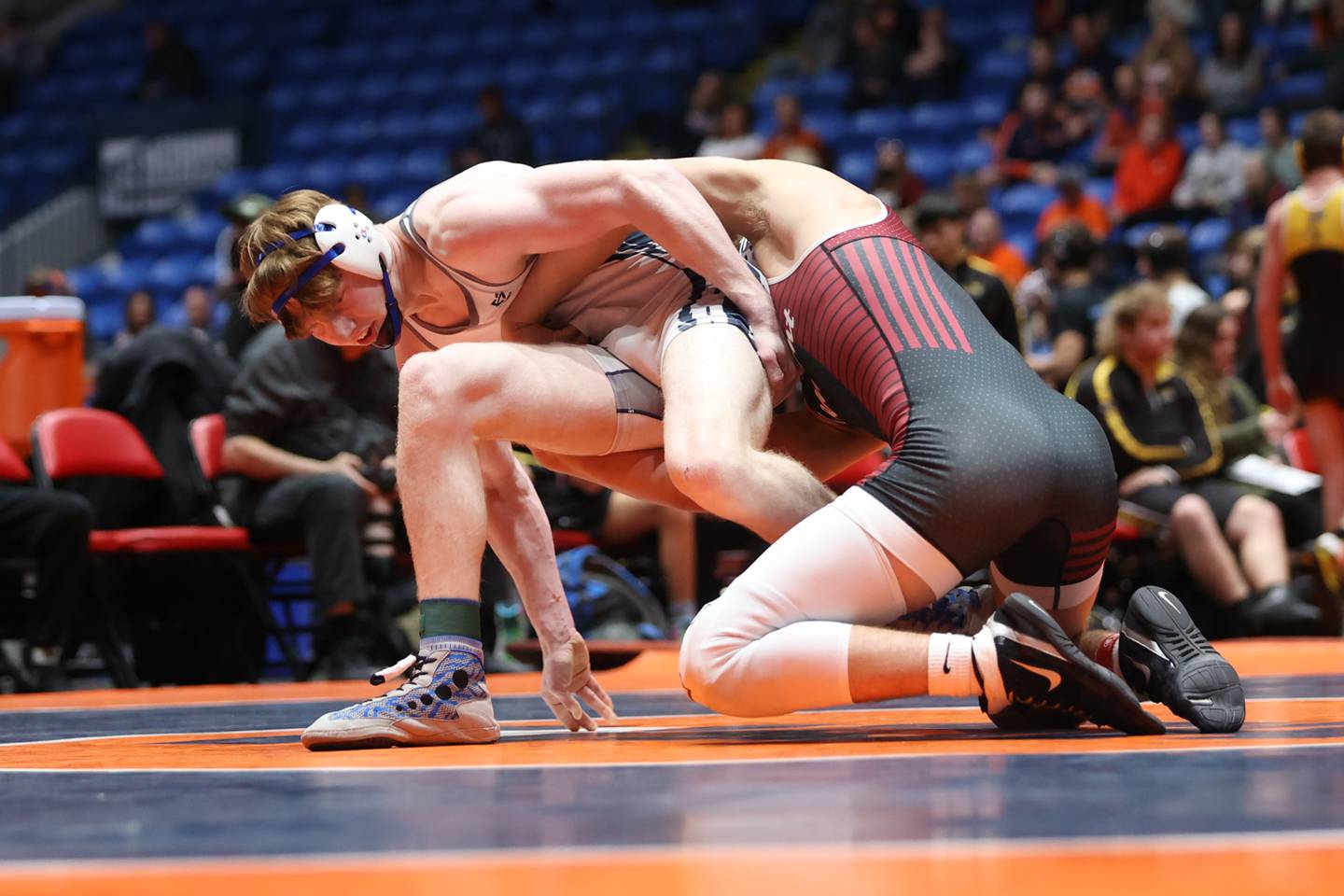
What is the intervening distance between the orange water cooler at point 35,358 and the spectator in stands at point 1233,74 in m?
6.62

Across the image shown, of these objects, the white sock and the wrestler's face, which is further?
the wrestler's face

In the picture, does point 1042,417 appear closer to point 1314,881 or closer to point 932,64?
point 1314,881

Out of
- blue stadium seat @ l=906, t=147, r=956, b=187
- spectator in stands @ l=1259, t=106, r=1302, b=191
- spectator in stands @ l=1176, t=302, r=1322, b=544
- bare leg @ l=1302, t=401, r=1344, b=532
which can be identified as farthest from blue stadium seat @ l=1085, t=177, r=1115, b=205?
bare leg @ l=1302, t=401, r=1344, b=532

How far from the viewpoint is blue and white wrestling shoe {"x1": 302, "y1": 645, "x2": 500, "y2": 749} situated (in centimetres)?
287

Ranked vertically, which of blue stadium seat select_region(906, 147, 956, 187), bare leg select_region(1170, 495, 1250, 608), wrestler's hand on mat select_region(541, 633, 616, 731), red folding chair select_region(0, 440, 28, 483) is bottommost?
bare leg select_region(1170, 495, 1250, 608)

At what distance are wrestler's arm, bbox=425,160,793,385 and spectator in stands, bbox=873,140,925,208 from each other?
22.2ft

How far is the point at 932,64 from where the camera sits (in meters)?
12.1

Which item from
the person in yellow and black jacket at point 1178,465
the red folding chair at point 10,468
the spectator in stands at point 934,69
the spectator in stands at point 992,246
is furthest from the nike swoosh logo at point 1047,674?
the spectator in stands at point 934,69

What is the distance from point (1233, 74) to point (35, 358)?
7088 millimetres

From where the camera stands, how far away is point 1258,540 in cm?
637

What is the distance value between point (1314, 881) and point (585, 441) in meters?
1.92

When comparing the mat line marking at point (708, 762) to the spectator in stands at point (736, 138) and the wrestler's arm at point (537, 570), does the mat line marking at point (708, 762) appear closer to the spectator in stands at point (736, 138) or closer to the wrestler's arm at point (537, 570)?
the wrestler's arm at point (537, 570)

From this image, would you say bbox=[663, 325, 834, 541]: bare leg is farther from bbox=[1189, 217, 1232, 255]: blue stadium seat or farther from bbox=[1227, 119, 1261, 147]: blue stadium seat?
bbox=[1227, 119, 1261, 147]: blue stadium seat

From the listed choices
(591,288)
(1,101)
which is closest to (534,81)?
(1,101)
